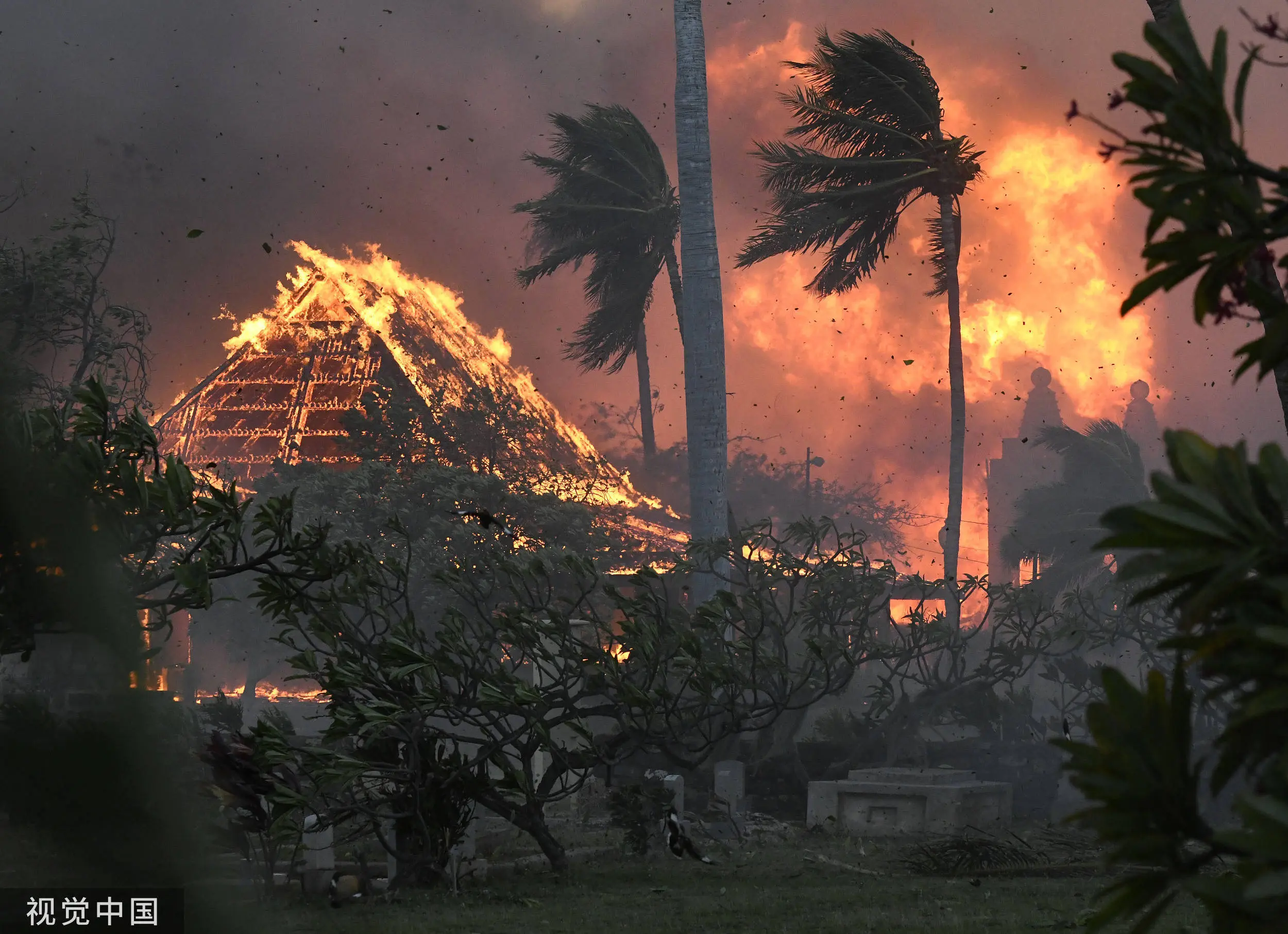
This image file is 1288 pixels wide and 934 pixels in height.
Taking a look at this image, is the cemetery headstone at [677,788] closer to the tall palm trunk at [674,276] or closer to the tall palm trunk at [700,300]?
the tall palm trunk at [700,300]

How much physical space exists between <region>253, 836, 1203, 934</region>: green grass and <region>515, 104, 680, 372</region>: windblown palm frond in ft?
63.6

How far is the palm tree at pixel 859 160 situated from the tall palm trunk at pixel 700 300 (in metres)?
4.42

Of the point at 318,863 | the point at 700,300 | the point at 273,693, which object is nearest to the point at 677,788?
the point at 318,863

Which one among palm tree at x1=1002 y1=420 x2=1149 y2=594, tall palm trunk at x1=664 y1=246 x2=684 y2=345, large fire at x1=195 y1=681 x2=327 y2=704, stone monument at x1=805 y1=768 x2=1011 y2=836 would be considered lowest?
stone monument at x1=805 y1=768 x2=1011 y2=836

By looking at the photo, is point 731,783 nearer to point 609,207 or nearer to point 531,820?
point 531,820

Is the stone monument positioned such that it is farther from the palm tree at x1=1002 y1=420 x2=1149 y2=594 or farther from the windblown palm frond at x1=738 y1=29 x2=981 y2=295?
the palm tree at x1=1002 y1=420 x2=1149 y2=594

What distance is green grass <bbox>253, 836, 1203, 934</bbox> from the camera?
9.69 metres

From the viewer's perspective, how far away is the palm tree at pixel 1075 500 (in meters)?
33.9

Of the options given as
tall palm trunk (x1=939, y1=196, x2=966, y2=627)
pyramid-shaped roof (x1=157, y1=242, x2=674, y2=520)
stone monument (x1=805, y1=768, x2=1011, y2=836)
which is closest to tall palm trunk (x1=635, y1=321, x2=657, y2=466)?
pyramid-shaped roof (x1=157, y1=242, x2=674, y2=520)

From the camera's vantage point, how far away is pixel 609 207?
30312 millimetres

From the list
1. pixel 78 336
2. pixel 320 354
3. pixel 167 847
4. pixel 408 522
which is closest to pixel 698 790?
pixel 167 847

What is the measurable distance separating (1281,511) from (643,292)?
91.1ft

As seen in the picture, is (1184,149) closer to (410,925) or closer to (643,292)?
(410,925)

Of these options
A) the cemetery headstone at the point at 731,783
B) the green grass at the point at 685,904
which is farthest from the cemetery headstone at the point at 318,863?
the cemetery headstone at the point at 731,783
